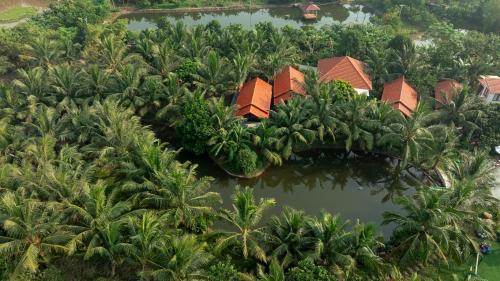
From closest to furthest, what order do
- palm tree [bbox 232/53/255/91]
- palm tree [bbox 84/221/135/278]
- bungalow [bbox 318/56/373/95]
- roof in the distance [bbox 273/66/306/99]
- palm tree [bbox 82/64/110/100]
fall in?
palm tree [bbox 84/221/135/278]
palm tree [bbox 82/64/110/100]
palm tree [bbox 232/53/255/91]
roof in the distance [bbox 273/66/306/99]
bungalow [bbox 318/56/373/95]

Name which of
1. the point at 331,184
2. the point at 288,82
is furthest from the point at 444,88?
the point at 331,184

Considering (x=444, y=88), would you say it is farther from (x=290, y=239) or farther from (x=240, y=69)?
(x=290, y=239)

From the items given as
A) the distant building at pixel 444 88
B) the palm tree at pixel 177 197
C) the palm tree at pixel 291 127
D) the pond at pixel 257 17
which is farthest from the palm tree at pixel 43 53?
the distant building at pixel 444 88

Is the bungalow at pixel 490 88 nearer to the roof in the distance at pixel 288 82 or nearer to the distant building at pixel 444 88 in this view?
the distant building at pixel 444 88

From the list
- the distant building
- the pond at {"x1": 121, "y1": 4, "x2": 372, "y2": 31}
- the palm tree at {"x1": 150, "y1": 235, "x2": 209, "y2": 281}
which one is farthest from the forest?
the pond at {"x1": 121, "y1": 4, "x2": 372, "y2": 31}

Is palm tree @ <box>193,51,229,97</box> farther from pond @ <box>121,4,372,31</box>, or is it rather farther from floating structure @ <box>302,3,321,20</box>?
floating structure @ <box>302,3,321,20</box>
